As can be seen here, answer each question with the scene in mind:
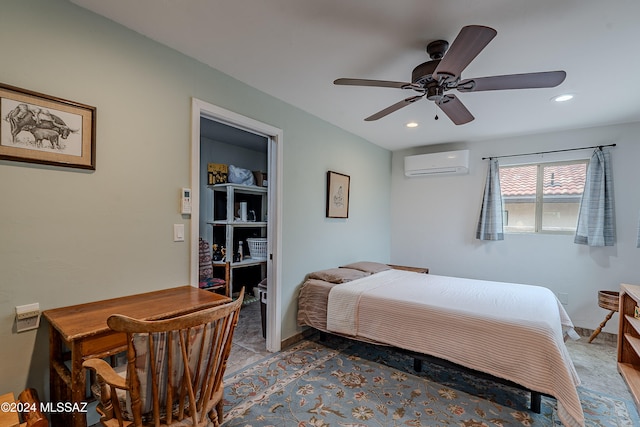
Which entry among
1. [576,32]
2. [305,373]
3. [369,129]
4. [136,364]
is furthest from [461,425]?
[369,129]

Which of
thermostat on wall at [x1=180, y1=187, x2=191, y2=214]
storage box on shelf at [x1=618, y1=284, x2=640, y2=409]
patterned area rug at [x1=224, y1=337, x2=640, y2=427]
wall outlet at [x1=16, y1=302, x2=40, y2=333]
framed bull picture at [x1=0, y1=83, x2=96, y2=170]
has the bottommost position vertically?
patterned area rug at [x1=224, y1=337, x2=640, y2=427]

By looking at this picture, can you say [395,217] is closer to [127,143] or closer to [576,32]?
[576,32]

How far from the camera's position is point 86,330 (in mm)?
1238

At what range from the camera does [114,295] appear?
1739 mm

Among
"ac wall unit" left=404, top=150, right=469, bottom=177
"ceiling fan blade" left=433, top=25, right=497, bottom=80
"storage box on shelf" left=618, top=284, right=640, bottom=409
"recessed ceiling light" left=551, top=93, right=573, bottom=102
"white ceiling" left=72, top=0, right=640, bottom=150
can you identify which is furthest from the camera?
"ac wall unit" left=404, top=150, right=469, bottom=177

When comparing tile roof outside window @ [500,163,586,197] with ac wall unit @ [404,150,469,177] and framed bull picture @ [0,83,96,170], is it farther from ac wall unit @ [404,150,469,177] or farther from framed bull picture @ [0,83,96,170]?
framed bull picture @ [0,83,96,170]

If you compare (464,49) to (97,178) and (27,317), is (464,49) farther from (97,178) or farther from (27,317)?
(27,317)

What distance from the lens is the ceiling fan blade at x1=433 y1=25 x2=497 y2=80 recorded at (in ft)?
4.30

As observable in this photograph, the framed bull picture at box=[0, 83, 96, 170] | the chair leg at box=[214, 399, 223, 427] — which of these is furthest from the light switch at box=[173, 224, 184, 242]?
the chair leg at box=[214, 399, 223, 427]

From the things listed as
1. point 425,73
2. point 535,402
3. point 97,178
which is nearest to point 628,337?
point 535,402

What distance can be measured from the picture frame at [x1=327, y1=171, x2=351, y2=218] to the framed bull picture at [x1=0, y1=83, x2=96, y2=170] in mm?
2284

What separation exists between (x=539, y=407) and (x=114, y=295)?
2855 millimetres

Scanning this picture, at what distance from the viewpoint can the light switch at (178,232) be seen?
202 centimetres

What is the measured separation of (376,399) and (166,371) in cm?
159
